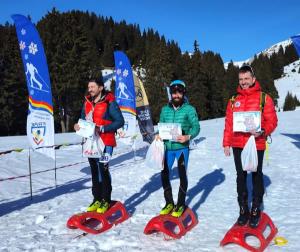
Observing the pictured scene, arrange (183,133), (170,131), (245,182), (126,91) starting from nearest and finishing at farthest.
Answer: (245,182)
(170,131)
(183,133)
(126,91)

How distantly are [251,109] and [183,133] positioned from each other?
1126 millimetres

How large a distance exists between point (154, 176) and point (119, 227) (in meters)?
4.82

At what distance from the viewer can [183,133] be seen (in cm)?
589

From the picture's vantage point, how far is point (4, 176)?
11.4m

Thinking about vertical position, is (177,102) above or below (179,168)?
above

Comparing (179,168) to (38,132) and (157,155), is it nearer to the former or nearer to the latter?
(157,155)

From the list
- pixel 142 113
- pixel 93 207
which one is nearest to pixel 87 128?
pixel 93 207

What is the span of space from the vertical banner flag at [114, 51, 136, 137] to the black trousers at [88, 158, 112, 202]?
314 inches

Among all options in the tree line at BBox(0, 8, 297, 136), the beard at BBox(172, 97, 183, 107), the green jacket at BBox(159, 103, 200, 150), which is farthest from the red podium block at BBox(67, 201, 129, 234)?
the tree line at BBox(0, 8, 297, 136)

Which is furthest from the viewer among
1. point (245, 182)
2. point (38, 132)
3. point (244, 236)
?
point (38, 132)

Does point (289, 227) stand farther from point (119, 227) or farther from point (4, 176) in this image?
point (4, 176)

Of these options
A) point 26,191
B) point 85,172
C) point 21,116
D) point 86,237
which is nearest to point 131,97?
point 85,172

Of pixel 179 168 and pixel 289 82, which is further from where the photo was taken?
pixel 289 82

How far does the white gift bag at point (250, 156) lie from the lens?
5191 millimetres
